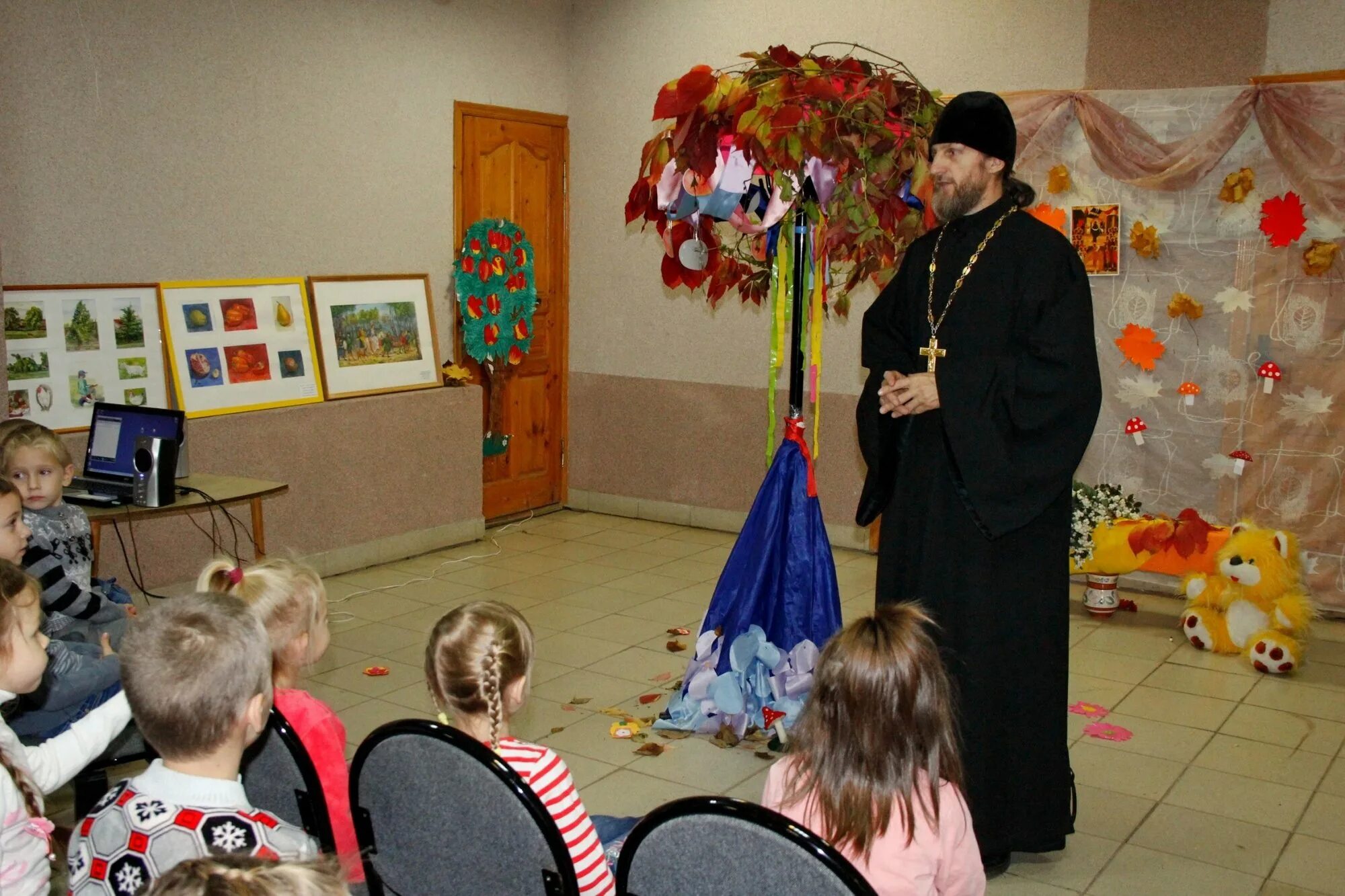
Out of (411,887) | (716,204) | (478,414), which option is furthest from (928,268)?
(478,414)

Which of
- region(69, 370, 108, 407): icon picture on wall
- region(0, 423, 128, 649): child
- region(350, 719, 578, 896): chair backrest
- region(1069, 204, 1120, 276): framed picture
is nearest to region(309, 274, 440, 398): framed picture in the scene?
region(69, 370, 108, 407): icon picture on wall

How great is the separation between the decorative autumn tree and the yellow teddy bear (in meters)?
2.12

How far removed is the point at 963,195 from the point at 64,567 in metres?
2.73

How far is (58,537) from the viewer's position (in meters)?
3.64

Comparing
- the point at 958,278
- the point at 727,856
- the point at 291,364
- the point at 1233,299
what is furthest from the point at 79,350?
the point at 1233,299

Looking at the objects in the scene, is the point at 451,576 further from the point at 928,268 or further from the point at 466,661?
the point at 466,661

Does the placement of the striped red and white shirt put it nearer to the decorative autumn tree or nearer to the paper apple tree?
the decorative autumn tree

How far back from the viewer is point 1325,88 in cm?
529

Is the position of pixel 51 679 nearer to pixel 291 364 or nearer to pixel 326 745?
pixel 326 745

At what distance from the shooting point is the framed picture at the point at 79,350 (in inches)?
195

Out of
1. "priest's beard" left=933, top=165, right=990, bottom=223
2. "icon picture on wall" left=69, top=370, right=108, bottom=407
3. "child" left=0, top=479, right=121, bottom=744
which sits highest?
"priest's beard" left=933, top=165, right=990, bottom=223

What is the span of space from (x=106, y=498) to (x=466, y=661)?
2702 millimetres

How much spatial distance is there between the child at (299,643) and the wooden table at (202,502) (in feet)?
5.18

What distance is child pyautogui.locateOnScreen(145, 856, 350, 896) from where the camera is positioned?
1.13 meters
